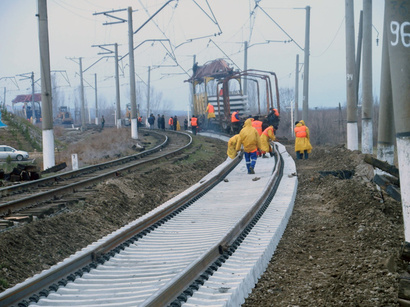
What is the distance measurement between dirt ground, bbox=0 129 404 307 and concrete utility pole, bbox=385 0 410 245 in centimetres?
81

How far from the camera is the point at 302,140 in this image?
18.5 metres

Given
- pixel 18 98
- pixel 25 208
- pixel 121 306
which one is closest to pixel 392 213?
pixel 121 306

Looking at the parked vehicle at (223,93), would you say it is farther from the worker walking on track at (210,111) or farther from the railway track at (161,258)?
the railway track at (161,258)

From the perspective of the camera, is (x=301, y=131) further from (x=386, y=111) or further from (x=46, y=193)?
(x=46, y=193)

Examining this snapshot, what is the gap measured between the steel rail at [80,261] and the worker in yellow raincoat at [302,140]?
8808 mm

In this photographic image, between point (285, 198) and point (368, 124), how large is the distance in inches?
371

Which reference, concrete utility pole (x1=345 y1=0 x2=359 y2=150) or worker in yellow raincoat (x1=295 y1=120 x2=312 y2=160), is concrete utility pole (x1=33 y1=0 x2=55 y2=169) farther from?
concrete utility pole (x1=345 y1=0 x2=359 y2=150)

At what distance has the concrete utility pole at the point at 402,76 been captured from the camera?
4.88 m

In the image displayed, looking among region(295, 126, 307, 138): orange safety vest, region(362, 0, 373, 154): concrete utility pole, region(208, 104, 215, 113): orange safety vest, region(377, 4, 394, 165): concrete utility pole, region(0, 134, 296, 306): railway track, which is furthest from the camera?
region(208, 104, 215, 113): orange safety vest

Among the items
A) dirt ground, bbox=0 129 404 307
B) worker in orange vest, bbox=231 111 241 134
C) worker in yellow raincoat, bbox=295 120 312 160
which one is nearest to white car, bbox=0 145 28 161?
worker in orange vest, bbox=231 111 241 134

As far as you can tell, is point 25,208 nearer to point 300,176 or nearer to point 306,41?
point 300,176

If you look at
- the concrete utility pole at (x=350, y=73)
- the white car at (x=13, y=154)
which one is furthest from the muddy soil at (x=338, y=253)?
the white car at (x=13, y=154)

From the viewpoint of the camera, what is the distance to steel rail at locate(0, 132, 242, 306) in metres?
4.85

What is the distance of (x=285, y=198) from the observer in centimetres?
1027
